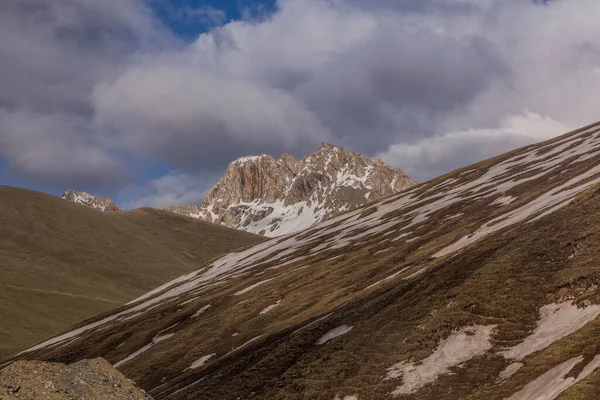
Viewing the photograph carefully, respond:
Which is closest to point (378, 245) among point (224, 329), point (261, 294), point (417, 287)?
point (261, 294)

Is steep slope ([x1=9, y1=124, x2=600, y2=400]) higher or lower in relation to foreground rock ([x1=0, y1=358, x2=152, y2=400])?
lower

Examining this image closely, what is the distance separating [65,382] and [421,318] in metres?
22.2

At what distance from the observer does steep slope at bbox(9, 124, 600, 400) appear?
28.7 metres

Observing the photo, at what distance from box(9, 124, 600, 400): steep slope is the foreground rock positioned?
510 inches

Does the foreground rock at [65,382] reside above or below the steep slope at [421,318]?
above

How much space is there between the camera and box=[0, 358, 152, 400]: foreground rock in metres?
20.3

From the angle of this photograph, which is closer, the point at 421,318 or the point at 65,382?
the point at 65,382

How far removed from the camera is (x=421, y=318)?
3616 cm

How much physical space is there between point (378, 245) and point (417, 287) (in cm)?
3374

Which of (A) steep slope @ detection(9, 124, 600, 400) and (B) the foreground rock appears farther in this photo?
(A) steep slope @ detection(9, 124, 600, 400)

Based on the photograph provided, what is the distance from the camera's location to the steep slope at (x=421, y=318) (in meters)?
28.7

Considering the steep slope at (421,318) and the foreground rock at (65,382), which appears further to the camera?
the steep slope at (421,318)

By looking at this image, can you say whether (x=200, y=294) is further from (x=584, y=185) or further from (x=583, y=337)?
(x=583, y=337)

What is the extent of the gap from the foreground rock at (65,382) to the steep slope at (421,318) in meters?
13.0
